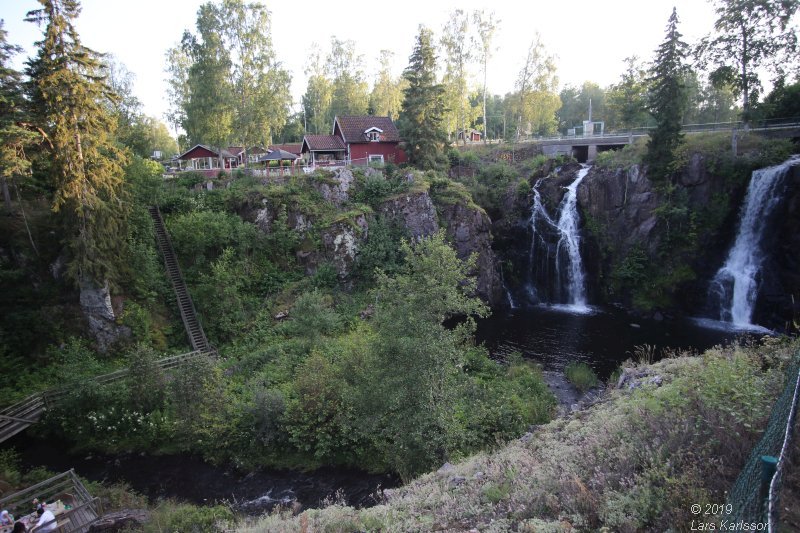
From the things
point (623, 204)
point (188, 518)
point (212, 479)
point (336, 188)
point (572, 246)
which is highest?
point (336, 188)

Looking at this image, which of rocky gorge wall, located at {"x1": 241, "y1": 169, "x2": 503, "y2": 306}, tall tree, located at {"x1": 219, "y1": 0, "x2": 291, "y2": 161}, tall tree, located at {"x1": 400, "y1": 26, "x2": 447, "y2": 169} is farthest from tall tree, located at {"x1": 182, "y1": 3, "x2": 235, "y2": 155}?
tall tree, located at {"x1": 400, "y1": 26, "x2": 447, "y2": 169}

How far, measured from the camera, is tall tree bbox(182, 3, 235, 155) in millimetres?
30375

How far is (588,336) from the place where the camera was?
81.9 ft

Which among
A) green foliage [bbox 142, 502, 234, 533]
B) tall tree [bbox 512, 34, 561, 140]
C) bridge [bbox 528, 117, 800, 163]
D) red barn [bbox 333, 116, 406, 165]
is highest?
tall tree [bbox 512, 34, 561, 140]

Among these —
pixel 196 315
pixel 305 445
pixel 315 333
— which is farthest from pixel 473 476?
pixel 196 315

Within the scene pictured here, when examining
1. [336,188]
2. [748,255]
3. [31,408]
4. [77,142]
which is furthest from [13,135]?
[748,255]

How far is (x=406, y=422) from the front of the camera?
12.5 m

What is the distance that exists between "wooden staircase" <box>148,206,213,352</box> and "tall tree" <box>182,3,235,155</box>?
822 centimetres

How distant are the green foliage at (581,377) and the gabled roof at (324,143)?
98.1ft

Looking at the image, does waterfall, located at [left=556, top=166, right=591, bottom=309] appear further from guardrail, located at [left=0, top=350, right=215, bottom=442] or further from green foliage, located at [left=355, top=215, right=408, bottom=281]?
guardrail, located at [left=0, top=350, right=215, bottom=442]

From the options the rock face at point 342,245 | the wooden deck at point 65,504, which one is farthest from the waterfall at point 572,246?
the wooden deck at point 65,504

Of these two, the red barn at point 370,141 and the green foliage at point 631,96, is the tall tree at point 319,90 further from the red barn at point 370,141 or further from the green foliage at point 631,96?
the green foliage at point 631,96

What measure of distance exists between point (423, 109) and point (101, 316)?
26442 mm

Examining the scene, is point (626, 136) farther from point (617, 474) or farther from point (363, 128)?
point (617, 474)
